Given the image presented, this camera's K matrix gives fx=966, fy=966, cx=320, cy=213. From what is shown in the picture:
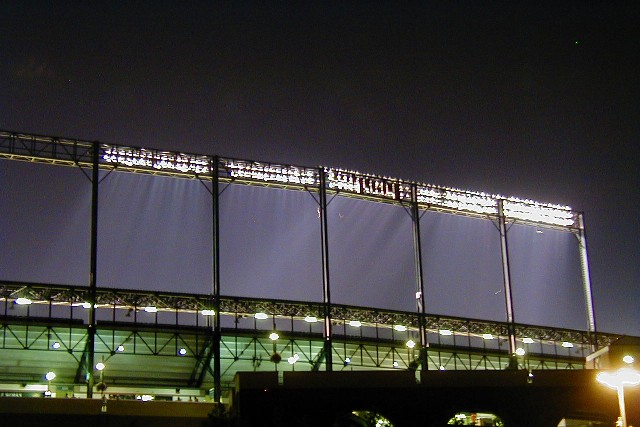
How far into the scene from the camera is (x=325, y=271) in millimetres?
55344

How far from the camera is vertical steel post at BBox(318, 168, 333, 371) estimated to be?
5409 cm

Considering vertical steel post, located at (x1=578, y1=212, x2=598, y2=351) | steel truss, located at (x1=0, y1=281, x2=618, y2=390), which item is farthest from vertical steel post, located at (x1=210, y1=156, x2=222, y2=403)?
vertical steel post, located at (x1=578, y1=212, x2=598, y2=351)

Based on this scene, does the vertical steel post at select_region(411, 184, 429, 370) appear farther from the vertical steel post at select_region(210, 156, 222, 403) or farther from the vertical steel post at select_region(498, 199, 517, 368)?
the vertical steel post at select_region(210, 156, 222, 403)

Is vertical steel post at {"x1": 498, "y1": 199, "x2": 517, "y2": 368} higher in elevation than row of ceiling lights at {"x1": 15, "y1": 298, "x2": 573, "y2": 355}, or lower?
higher

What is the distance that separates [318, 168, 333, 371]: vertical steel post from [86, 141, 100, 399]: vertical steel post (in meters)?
12.9

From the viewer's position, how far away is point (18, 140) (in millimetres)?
48688

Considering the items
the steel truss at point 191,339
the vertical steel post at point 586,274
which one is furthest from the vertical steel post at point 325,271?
the vertical steel post at point 586,274

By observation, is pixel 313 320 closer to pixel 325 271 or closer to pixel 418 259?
pixel 325 271

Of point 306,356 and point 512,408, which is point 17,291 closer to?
point 306,356

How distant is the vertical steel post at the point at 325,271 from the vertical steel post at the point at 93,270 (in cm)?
1295

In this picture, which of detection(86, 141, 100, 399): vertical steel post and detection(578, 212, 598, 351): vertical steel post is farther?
detection(578, 212, 598, 351): vertical steel post

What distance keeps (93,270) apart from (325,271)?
13620 mm

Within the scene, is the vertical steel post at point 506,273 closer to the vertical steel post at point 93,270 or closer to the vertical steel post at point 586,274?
the vertical steel post at point 586,274

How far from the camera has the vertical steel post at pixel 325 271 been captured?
5409 centimetres
